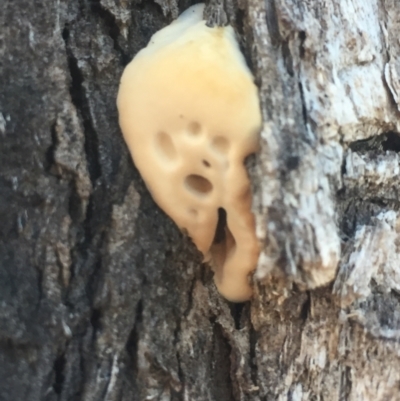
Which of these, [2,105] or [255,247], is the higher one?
[2,105]

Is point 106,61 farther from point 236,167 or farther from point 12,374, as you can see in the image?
point 12,374

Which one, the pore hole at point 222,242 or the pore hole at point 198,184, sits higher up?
the pore hole at point 198,184

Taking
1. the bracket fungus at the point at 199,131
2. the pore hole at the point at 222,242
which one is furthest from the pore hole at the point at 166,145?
the pore hole at the point at 222,242

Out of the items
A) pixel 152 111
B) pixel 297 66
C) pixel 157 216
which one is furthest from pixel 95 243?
pixel 297 66

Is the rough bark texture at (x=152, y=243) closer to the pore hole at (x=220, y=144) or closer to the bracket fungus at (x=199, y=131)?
the bracket fungus at (x=199, y=131)

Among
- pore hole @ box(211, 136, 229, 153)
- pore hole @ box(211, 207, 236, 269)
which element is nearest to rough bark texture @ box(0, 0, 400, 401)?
pore hole @ box(211, 207, 236, 269)

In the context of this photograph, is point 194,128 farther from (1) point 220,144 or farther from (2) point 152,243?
(2) point 152,243

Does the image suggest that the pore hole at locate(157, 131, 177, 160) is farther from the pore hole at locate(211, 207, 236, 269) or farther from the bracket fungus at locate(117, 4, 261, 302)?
the pore hole at locate(211, 207, 236, 269)
